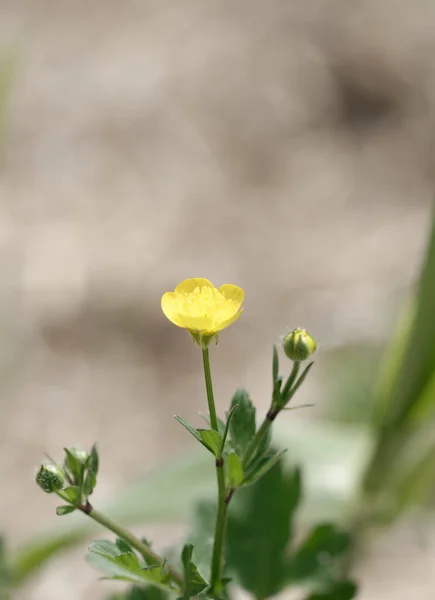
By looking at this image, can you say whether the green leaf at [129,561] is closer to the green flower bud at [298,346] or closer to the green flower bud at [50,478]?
the green flower bud at [50,478]

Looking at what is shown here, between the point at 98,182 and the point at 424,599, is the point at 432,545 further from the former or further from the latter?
the point at 98,182

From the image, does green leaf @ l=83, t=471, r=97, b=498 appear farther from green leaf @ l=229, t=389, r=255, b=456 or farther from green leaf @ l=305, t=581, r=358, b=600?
green leaf @ l=305, t=581, r=358, b=600

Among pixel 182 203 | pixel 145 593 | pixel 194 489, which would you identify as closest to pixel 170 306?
pixel 145 593

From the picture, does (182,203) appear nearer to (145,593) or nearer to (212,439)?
(145,593)

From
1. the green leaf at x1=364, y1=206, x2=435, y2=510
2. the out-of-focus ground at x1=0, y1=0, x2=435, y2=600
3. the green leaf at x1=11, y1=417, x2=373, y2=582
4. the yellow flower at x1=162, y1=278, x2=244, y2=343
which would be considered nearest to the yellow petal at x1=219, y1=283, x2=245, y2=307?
the yellow flower at x1=162, y1=278, x2=244, y2=343

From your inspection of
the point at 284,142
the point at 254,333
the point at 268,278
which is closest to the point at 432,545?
the point at 254,333
